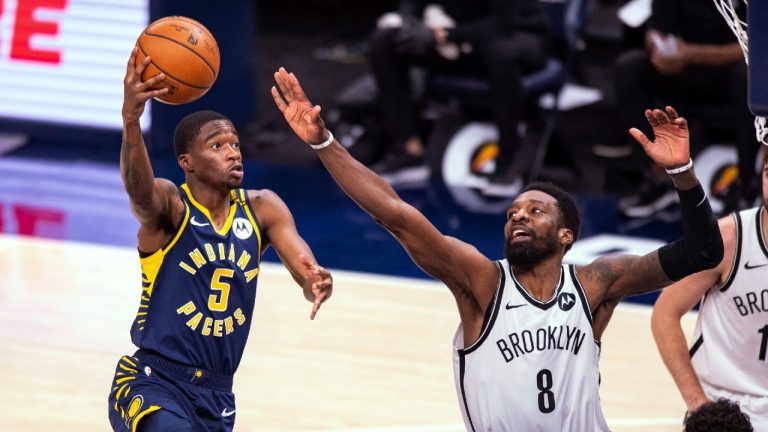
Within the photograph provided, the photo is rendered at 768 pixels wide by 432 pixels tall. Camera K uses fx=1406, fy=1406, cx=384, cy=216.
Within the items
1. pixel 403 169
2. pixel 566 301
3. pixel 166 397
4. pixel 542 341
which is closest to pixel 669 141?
pixel 566 301

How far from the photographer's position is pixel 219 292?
5383 millimetres

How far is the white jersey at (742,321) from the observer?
18.6 feet

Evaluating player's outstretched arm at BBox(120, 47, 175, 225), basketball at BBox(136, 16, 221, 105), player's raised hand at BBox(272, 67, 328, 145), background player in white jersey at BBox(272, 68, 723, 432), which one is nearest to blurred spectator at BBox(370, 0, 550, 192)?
basketball at BBox(136, 16, 221, 105)

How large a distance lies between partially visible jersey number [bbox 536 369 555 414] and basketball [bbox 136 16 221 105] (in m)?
1.70

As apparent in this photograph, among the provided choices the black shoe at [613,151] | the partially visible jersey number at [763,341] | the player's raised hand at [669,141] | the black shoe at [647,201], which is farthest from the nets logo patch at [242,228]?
the black shoe at [613,151]

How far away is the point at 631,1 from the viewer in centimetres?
1066

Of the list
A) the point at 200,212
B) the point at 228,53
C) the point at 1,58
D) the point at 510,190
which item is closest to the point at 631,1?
the point at 510,190

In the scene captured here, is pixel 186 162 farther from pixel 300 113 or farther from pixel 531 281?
pixel 531 281

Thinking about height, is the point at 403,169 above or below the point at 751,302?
below

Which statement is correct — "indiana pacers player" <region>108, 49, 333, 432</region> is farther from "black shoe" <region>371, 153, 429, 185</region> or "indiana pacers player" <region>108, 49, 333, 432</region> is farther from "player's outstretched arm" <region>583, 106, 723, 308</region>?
"black shoe" <region>371, 153, 429, 185</region>

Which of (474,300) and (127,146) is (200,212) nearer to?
(127,146)

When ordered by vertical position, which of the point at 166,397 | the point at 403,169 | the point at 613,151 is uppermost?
the point at 166,397

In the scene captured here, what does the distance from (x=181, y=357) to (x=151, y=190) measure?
0.67 meters

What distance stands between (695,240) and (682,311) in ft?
3.38
